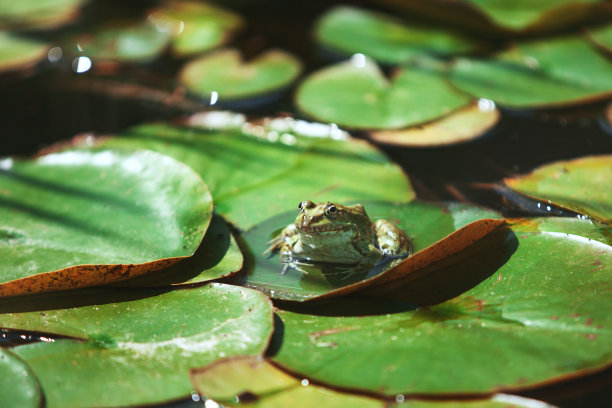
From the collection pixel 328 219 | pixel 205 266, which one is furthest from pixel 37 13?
pixel 328 219

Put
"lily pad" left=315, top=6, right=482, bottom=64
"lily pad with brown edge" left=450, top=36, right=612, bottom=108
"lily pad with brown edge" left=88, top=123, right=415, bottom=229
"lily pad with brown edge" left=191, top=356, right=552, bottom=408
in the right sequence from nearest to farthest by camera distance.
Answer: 1. "lily pad with brown edge" left=191, top=356, right=552, bottom=408
2. "lily pad with brown edge" left=88, top=123, right=415, bottom=229
3. "lily pad with brown edge" left=450, top=36, right=612, bottom=108
4. "lily pad" left=315, top=6, right=482, bottom=64

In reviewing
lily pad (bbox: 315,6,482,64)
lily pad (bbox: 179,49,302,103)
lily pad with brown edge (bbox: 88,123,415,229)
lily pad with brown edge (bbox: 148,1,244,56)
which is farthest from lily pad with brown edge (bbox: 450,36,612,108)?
lily pad with brown edge (bbox: 148,1,244,56)

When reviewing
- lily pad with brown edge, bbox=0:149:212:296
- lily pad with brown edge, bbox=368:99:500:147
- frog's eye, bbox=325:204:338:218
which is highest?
lily pad with brown edge, bbox=368:99:500:147

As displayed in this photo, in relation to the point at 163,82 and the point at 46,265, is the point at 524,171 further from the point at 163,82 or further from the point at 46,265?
the point at 163,82

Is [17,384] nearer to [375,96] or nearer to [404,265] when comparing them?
[404,265]

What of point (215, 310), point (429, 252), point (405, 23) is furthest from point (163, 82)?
point (429, 252)

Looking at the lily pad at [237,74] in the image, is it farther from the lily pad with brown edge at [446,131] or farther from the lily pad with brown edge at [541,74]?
the lily pad with brown edge at [541,74]

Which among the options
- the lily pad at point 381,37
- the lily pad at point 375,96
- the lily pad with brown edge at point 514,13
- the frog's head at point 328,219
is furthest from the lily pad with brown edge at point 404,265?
the lily pad with brown edge at point 514,13

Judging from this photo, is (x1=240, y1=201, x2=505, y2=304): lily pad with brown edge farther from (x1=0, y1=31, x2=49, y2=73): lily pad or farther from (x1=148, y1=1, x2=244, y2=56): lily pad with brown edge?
(x1=0, y1=31, x2=49, y2=73): lily pad
